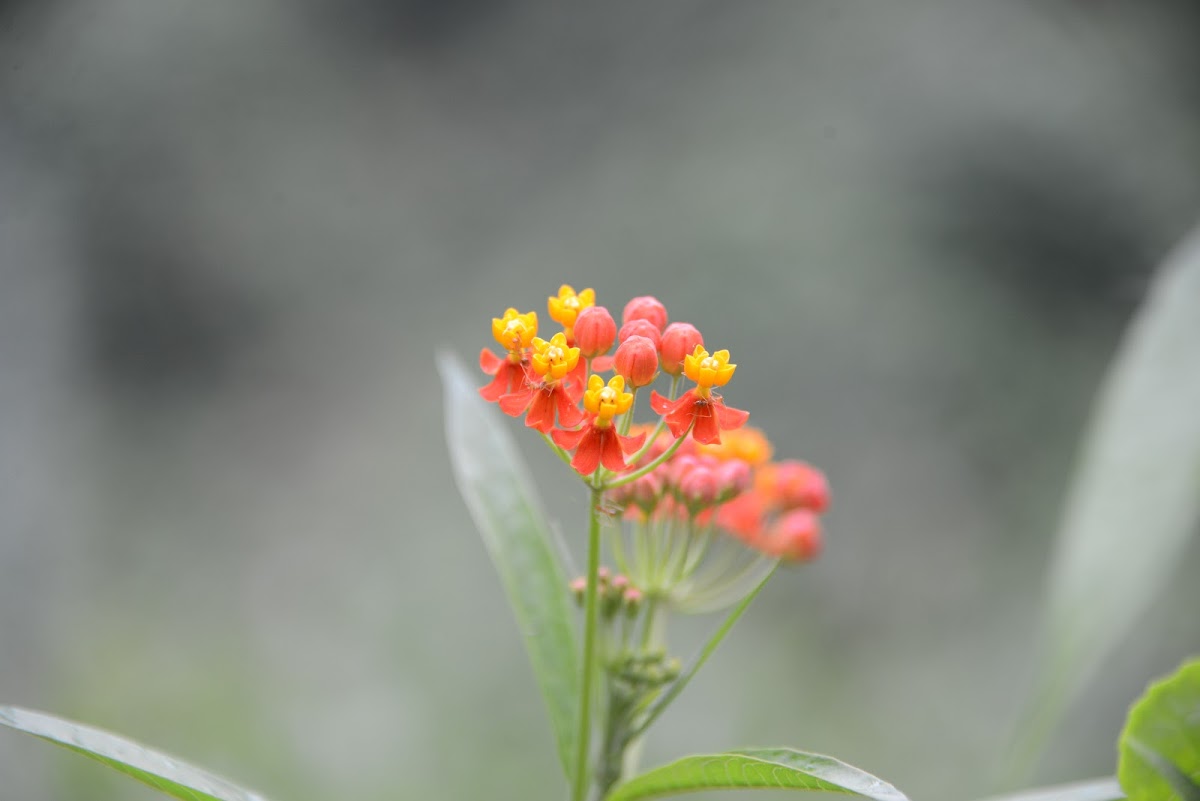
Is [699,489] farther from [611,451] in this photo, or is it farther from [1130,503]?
[1130,503]

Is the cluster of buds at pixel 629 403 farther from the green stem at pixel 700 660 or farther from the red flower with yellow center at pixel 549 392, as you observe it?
the green stem at pixel 700 660

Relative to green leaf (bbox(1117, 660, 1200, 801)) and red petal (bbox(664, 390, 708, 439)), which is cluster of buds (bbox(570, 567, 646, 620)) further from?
green leaf (bbox(1117, 660, 1200, 801))

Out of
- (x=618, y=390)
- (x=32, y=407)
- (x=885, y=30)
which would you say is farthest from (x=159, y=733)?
(x=885, y=30)

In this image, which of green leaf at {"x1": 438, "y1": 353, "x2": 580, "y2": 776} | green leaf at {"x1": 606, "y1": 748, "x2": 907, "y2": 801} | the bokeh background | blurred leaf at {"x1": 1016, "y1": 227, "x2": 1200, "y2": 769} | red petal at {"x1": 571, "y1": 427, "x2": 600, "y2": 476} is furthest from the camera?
the bokeh background

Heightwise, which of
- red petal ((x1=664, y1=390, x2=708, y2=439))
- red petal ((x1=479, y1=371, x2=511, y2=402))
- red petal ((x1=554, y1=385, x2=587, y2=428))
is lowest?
red petal ((x1=664, y1=390, x2=708, y2=439))

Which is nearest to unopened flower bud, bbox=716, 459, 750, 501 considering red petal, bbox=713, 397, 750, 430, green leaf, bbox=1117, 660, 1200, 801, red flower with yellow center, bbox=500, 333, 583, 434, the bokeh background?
red petal, bbox=713, 397, 750, 430

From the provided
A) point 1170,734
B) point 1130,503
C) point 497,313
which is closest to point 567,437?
point 1170,734
